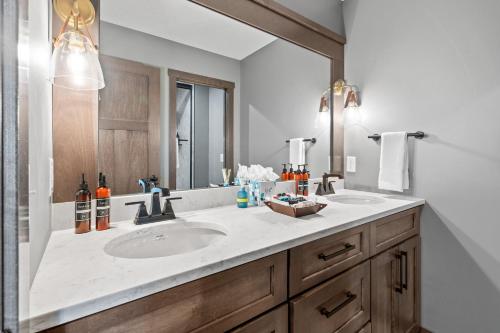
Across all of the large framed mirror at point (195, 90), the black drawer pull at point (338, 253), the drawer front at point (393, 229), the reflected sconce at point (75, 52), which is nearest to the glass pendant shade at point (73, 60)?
the reflected sconce at point (75, 52)

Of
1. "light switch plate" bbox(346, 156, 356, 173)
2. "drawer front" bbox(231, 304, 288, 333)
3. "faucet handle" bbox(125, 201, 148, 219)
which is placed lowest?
"drawer front" bbox(231, 304, 288, 333)

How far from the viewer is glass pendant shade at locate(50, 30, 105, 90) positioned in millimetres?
872

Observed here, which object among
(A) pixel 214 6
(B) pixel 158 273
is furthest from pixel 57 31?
(B) pixel 158 273

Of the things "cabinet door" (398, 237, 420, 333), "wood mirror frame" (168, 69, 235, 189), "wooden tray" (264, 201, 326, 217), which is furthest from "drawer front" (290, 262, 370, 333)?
"wood mirror frame" (168, 69, 235, 189)

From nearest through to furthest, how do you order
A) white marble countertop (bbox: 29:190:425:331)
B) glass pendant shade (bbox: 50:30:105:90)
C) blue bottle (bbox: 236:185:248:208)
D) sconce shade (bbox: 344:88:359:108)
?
1. white marble countertop (bbox: 29:190:425:331)
2. glass pendant shade (bbox: 50:30:105:90)
3. blue bottle (bbox: 236:185:248:208)
4. sconce shade (bbox: 344:88:359:108)

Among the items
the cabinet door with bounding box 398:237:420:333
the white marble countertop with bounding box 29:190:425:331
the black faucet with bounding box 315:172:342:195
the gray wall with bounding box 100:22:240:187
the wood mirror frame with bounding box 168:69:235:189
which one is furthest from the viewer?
the black faucet with bounding box 315:172:342:195

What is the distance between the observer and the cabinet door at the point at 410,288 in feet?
4.93

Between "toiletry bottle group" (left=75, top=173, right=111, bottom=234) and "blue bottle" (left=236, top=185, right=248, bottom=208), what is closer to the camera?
"toiletry bottle group" (left=75, top=173, right=111, bottom=234)

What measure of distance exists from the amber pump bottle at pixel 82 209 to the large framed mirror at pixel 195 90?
0.10 m

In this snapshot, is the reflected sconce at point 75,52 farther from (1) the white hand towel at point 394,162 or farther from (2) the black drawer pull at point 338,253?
(1) the white hand towel at point 394,162

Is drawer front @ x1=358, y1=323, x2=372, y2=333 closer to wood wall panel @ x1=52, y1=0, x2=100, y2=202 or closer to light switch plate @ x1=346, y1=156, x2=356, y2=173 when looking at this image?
light switch plate @ x1=346, y1=156, x2=356, y2=173

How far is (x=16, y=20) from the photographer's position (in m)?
0.34

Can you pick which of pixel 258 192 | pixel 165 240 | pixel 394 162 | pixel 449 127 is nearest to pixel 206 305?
pixel 165 240

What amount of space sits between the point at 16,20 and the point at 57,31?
2.66ft
